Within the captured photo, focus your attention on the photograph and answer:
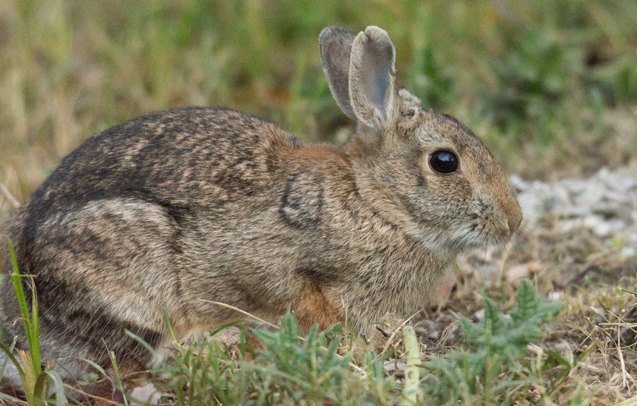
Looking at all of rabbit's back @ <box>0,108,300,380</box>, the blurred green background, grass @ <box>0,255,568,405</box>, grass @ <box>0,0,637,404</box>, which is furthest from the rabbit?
the blurred green background

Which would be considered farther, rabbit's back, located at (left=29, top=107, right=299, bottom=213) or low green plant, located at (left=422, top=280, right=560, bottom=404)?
rabbit's back, located at (left=29, top=107, right=299, bottom=213)

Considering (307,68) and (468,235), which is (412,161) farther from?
(307,68)

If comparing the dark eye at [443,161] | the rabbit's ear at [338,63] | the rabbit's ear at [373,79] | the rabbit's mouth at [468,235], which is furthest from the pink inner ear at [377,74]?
the rabbit's mouth at [468,235]

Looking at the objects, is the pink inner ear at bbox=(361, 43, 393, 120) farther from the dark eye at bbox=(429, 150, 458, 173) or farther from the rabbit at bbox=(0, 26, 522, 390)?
the dark eye at bbox=(429, 150, 458, 173)

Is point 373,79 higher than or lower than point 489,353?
higher

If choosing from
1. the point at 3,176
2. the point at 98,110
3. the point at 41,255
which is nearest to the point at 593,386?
the point at 41,255

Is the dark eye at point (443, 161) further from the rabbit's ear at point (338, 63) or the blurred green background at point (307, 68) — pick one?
the blurred green background at point (307, 68)

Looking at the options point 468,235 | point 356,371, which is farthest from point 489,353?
point 468,235
